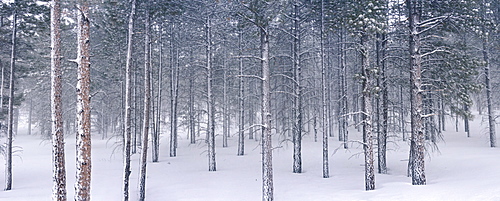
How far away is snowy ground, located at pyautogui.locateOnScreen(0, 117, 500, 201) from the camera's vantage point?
35.5 feet

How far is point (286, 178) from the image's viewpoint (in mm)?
16203

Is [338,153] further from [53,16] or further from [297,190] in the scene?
[53,16]

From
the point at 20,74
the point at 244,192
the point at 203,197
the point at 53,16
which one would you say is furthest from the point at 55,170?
the point at 20,74

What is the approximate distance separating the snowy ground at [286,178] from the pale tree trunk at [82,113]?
510 cm

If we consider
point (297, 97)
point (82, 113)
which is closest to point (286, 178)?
point (297, 97)

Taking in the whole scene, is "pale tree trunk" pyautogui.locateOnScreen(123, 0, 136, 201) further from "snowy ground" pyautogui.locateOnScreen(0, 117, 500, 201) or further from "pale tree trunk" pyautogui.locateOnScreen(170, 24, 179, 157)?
"pale tree trunk" pyautogui.locateOnScreen(170, 24, 179, 157)

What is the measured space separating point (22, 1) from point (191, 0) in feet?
27.6

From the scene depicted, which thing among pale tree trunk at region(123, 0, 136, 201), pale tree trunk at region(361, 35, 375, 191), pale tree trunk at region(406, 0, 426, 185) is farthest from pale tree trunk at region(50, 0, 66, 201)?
pale tree trunk at region(406, 0, 426, 185)

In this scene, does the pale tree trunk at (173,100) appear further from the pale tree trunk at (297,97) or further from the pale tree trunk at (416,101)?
the pale tree trunk at (416,101)

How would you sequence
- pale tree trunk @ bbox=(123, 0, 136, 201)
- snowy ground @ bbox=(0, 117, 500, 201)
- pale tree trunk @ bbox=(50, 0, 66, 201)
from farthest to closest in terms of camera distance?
pale tree trunk @ bbox=(123, 0, 136, 201) → snowy ground @ bbox=(0, 117, 500, 201) → pale tree trunk @ bbox=(50, 0, 66, 201)

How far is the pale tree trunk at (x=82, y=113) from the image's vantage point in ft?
27.4

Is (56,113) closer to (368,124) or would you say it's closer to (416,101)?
(368,124)

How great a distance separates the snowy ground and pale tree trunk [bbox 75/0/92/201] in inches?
201

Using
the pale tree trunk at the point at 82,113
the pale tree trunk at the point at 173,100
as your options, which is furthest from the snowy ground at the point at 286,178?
the pale tree trunk at the point at 82,113
